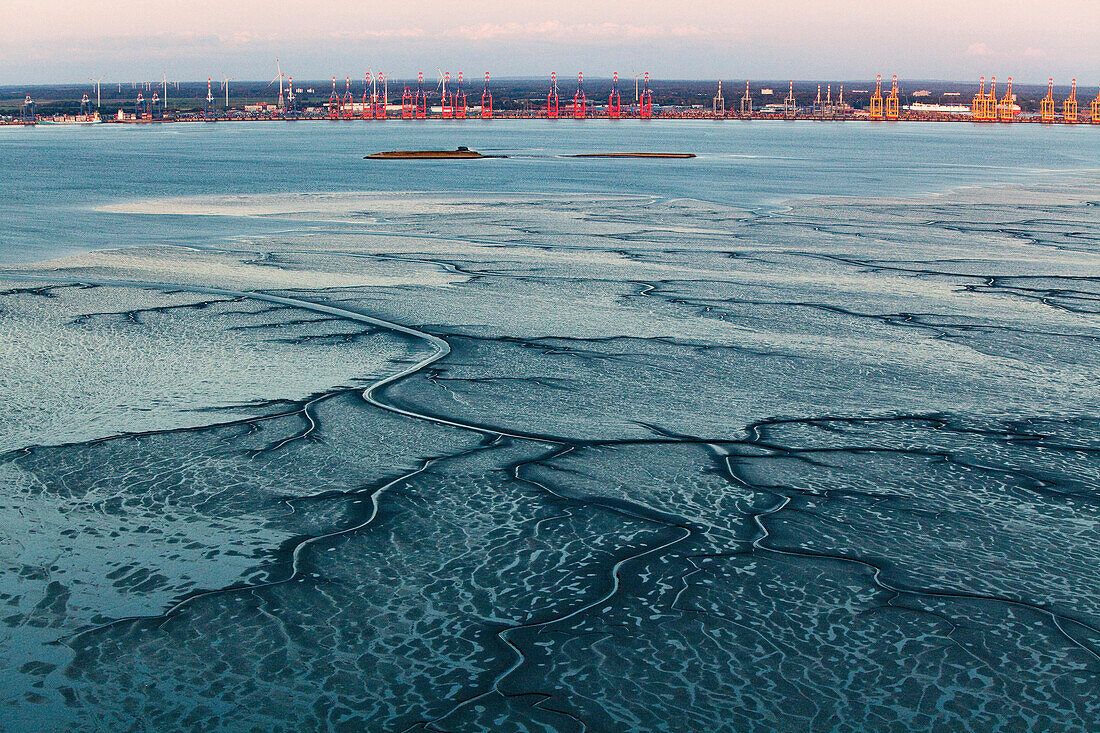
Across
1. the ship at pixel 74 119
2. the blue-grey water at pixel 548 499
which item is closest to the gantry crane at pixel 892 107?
the ship at pixel 74 119

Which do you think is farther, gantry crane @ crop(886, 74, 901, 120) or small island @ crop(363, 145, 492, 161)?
gantry crane @ crop(886, 74, 901, 120)

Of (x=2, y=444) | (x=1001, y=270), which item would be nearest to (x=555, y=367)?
(x=2, y=444)

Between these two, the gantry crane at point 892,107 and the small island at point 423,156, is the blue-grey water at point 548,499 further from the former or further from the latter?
the gantry crane at point 892,107

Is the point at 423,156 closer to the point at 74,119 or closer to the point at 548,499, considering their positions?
the point at 548,499

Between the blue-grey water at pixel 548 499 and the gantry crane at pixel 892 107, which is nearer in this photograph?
A: the blue-grey water at pixel 548 499

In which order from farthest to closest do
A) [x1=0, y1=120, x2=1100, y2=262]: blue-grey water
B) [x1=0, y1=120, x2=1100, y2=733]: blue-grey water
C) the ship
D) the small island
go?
the ship, the small island, [x1=0, y1=120, x2=1100, y2=262]: blue-grey water, [x1=0, y1=120, x2=1100, y2=733]: blue-grey water

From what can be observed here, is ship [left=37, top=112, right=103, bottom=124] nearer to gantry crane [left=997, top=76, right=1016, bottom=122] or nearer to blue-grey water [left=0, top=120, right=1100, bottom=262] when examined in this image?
blue-grey water [left=0, top=120, right=1100, bottom=262]

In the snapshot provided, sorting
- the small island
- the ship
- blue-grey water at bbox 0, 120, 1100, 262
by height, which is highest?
the ship

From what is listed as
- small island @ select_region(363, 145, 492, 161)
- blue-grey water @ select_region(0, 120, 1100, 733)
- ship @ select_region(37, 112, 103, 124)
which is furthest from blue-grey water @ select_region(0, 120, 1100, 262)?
ship @ select_region(37, 112, 103, 124)
